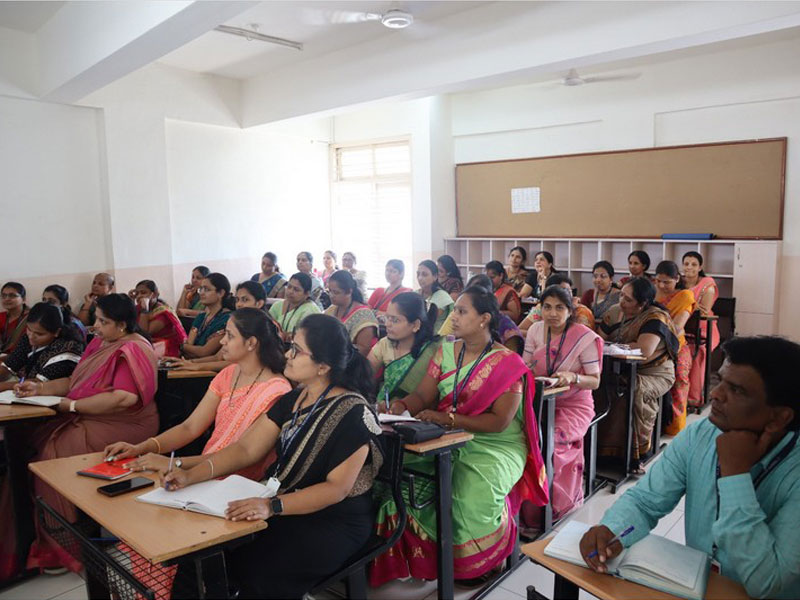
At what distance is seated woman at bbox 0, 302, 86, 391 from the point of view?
3.17m

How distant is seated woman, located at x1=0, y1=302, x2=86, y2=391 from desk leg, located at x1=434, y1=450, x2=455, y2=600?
215 cm

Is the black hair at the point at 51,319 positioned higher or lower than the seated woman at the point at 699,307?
higher

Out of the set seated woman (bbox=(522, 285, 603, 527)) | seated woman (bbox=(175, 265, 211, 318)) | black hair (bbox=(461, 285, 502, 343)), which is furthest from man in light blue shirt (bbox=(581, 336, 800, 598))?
seated woman (bbox=(175, 265, 211, 318))

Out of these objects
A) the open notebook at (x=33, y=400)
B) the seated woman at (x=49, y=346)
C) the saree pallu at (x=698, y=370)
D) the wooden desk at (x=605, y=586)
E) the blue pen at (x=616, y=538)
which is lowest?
the saree pallu at (x=698, y=370)

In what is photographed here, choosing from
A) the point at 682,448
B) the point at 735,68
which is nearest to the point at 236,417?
the point at 682,448

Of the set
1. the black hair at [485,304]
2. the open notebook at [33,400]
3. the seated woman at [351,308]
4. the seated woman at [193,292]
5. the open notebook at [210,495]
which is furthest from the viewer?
the seated woman at [193,292]

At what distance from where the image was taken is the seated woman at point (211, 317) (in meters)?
4.10

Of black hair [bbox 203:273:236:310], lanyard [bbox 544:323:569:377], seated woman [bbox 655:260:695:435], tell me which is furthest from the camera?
seated woman [bbox 655:260:695:435]

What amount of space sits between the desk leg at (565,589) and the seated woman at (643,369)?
2419mm

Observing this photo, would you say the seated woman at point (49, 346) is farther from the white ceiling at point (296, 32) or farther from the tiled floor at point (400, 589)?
the white ceiling at point (296, 32)

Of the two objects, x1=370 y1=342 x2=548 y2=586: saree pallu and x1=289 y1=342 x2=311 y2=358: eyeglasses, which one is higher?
x1=289 y1=342 x2=311 y2=358: eyeglasses

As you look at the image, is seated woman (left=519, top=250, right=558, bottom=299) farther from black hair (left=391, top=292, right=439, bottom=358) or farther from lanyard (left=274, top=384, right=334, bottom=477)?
lanyard (left=274, top=384, right=334, bottom=477)

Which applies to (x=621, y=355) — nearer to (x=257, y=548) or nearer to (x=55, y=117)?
(x=257, y=548)

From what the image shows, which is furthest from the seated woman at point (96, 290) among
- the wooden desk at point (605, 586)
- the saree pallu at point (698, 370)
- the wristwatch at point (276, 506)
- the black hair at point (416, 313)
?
the wooden desk at point (605, 586)
